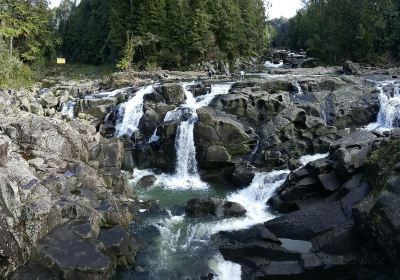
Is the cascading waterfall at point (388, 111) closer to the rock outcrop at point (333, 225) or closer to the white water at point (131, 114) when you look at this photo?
the rock outcrop at point (333, 225)

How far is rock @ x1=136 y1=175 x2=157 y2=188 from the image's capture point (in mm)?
26570

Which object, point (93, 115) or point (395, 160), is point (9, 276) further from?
point (93, 115)

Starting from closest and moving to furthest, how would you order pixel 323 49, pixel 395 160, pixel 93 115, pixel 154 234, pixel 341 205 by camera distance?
1. pixel 395 160
2. pixel 341 205
3. pixel 154 234
4. pixel 93 115
5. pixel 323 49

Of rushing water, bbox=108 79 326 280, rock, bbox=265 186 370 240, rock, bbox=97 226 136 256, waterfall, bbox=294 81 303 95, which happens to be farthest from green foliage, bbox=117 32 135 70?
rock, bbox=265 186 370 240

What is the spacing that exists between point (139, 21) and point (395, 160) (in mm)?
52376

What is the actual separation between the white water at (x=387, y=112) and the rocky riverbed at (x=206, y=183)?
0.11m

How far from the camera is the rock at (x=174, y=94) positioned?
3350 centimetres

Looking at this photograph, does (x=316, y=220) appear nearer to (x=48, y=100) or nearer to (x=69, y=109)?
(x=69, y=109)

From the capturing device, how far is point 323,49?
62594 millimetres

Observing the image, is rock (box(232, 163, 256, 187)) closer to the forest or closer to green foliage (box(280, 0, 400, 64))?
the forest

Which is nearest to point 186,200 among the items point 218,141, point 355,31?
point 218,141

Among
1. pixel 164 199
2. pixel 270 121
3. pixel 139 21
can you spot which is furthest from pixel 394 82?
pixel 139 21

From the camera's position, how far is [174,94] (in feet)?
110

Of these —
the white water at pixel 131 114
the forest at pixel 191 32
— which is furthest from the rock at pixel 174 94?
the forest at pixel 191 32
